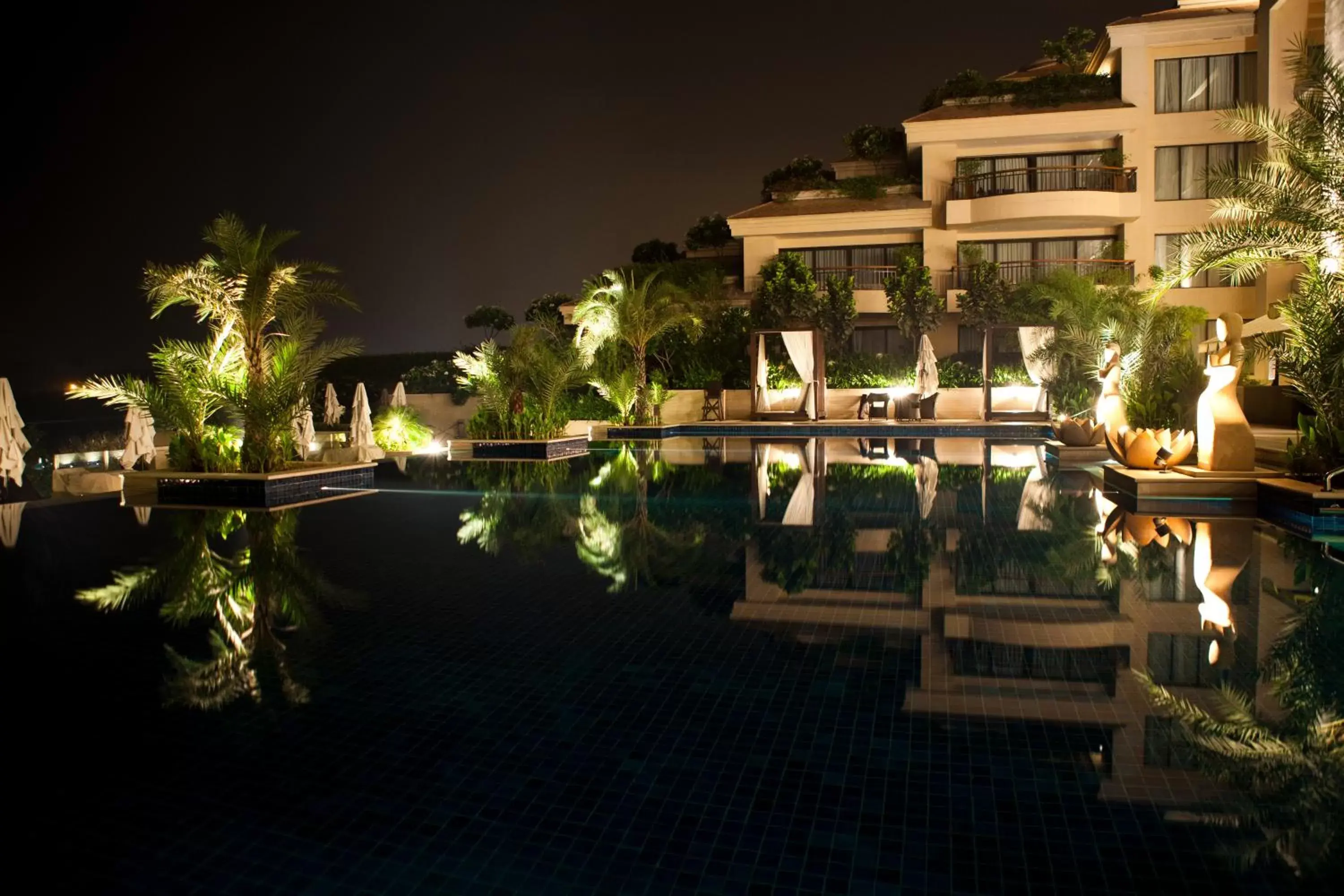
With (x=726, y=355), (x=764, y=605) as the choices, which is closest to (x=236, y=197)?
(x=726, y=355)

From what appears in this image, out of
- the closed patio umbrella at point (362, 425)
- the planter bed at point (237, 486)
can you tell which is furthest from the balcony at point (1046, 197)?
the planter bed at point (237, 486)

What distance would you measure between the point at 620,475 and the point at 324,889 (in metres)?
9.99

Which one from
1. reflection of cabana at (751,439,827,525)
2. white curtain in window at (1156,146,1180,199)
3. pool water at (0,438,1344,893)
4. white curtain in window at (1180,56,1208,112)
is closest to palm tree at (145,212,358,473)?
pool water at (0,438,1344,893)

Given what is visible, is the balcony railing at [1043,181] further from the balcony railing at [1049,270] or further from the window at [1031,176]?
the balcony railing at [1049,270]

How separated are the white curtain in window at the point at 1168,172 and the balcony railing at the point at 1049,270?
2.45 metres

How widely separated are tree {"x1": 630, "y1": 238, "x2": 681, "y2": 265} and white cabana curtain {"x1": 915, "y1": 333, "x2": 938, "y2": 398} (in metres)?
16.5

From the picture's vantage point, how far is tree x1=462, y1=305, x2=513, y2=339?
39.2 metres

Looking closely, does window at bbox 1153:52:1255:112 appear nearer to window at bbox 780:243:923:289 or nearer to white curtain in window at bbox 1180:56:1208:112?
white curtain in window at bbox 1180:56:1208:112

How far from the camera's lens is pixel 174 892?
248cm

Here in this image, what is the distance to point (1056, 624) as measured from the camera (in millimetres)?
4750

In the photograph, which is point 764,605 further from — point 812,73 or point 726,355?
point 812,73

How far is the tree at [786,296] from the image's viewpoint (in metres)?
25.7

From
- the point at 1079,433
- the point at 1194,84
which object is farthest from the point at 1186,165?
the point at 1079,433

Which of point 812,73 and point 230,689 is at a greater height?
point 812,73
